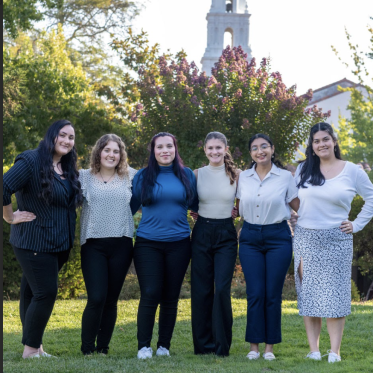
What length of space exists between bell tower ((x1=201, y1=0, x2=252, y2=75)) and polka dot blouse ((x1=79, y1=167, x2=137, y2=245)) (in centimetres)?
3593

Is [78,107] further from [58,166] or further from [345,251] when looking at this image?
[345,251]

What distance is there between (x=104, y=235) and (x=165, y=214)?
1.84 feet

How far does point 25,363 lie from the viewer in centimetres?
463

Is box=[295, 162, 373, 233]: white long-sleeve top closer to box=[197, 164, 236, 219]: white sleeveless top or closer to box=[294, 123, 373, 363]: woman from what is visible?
box=[294, 123, 373, 363]: woman

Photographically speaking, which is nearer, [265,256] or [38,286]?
[38,286]

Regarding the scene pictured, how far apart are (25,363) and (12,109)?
8.16 m

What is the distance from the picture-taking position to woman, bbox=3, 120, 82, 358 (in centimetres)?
468

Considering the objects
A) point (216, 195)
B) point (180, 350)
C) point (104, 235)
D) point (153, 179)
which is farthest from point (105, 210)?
point (180, 350)

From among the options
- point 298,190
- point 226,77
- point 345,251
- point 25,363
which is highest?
point 226,77

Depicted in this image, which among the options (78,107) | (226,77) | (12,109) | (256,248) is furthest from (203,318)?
(78,107)

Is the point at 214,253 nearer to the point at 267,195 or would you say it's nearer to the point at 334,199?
the point at 267,195

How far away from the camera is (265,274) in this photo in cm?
503

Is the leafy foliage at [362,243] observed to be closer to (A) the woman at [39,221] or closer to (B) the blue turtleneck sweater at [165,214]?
(B) the blue turtleneck sweater at [165,214]

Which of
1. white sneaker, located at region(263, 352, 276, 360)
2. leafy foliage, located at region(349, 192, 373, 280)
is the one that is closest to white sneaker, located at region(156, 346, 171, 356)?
white sneaker, located at region(263, 352, 276, 360)
